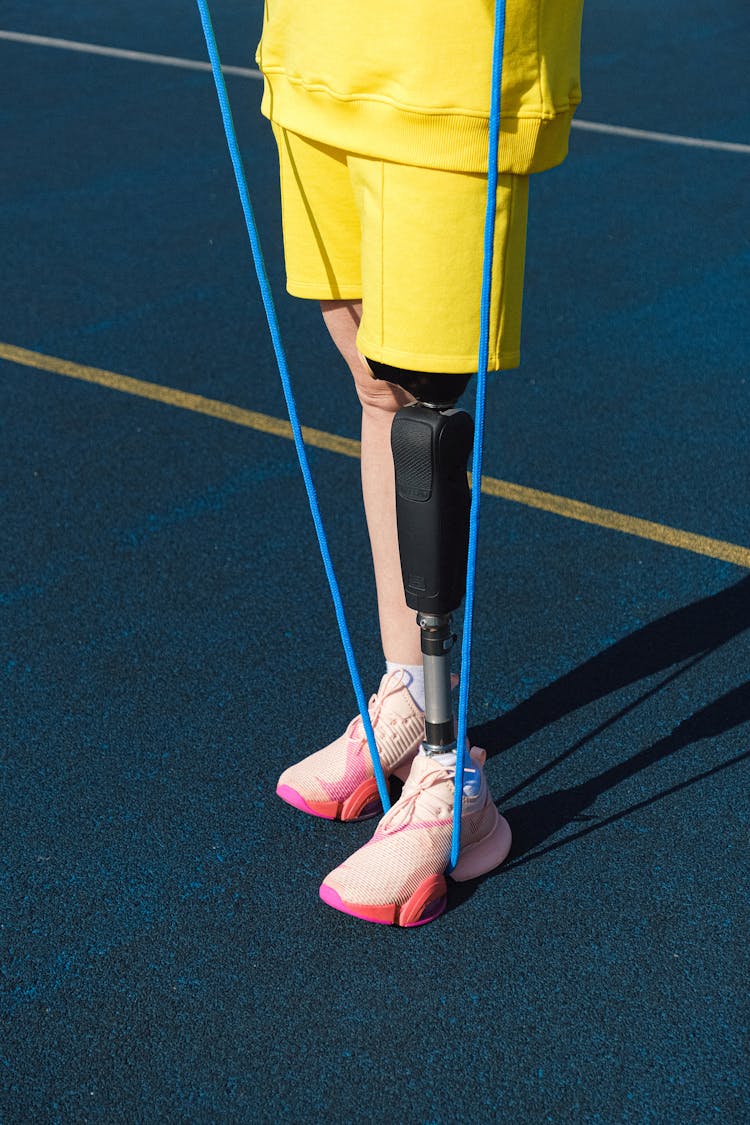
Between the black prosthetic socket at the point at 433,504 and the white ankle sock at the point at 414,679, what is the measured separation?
0.20 metres

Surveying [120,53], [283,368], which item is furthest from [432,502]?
[120,53]

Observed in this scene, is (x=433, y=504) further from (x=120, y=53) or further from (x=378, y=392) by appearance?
(x=120, y=53)

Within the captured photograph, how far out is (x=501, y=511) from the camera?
10.5ft

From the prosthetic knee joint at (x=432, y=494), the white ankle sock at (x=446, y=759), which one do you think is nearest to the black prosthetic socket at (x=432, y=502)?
the prosthetic knee joint at (x=432, y=494)

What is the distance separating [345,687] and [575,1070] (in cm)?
97

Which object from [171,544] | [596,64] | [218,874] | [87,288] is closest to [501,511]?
[171,544]

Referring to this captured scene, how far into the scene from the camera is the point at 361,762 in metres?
2.19

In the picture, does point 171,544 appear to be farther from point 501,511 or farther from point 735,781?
point 735,781

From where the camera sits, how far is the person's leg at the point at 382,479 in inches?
78.3

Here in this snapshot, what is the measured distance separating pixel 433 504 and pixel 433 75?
55cm

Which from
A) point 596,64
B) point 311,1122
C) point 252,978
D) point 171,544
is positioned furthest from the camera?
point 596,64

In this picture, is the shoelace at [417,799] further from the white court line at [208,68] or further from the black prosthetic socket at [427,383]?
the white court line at [208,68]

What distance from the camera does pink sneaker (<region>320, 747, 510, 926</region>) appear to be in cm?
196

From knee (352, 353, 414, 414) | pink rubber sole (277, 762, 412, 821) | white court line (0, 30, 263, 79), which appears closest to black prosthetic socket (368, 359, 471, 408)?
knee (352, 353, 414, 414)
